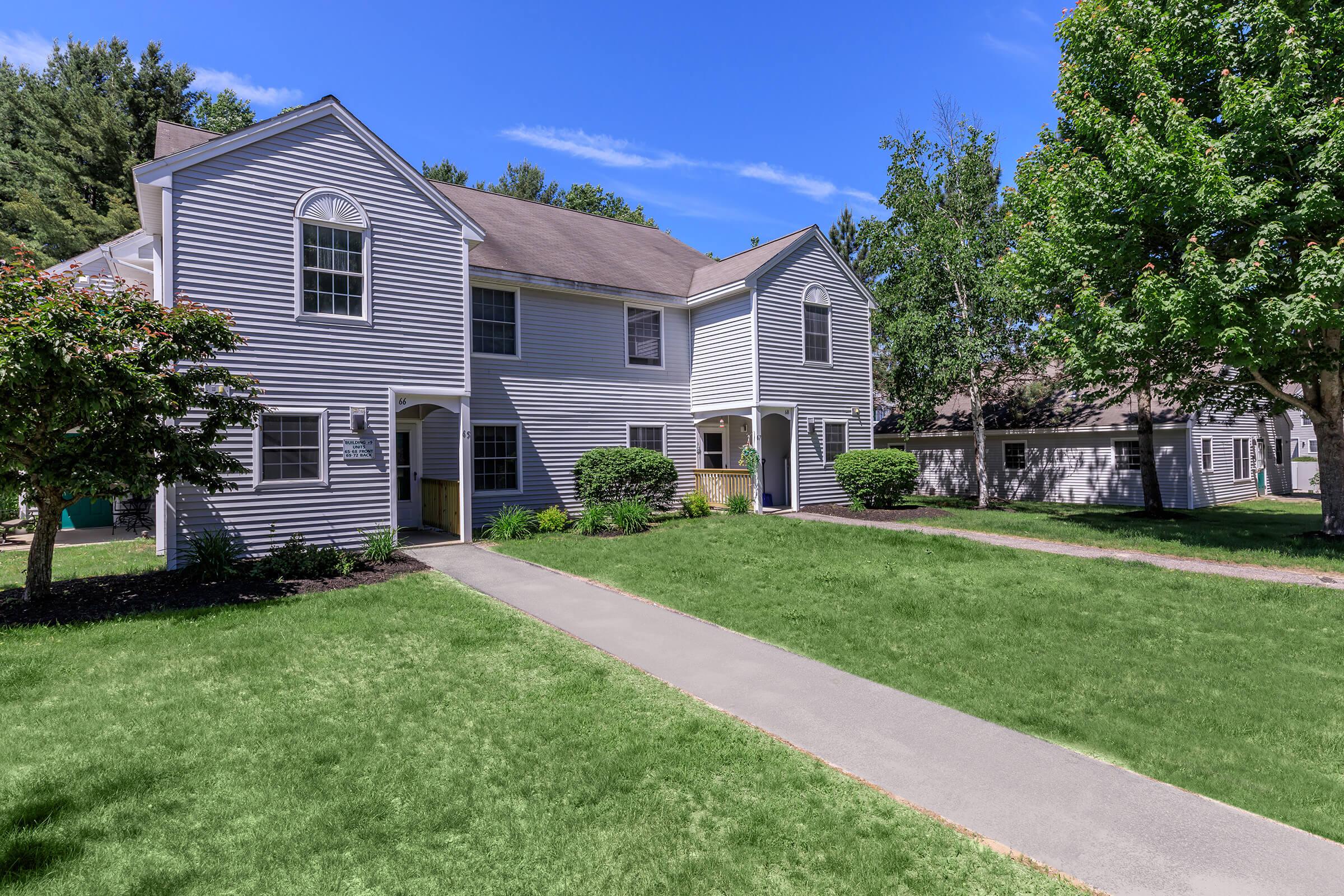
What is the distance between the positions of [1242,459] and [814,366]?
17.8 metres

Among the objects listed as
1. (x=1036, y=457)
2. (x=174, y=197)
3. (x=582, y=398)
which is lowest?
(x=1036, y=457)

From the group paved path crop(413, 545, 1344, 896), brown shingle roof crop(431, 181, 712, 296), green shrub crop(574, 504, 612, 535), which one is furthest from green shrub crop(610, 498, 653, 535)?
paved path crop(413, 545, 1344, 896)

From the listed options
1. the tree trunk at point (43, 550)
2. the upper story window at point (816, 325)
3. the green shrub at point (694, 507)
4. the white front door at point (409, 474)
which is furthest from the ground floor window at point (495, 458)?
the upper story window at point (816, 325)

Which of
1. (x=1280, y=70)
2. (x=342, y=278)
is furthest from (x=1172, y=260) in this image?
(x=342, y=278)

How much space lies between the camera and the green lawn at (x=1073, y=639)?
4.38 m

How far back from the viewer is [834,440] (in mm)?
19094

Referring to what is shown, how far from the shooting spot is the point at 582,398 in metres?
16.1

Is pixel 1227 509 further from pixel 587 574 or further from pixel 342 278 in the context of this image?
pixel 342 278

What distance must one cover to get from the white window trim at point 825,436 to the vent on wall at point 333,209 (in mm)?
12705

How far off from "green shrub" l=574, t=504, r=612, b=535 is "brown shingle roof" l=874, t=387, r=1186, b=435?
40.3 feet

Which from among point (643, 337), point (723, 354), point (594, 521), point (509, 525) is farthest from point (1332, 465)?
point (509, 525)

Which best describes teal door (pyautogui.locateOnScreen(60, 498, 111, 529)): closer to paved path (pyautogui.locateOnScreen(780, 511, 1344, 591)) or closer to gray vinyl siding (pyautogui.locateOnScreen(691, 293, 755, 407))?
gray vinyl siding (pyautogui.locateOnScreen(691, 293, 755, 407))

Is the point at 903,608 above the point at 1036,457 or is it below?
below

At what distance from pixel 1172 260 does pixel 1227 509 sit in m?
11.2
